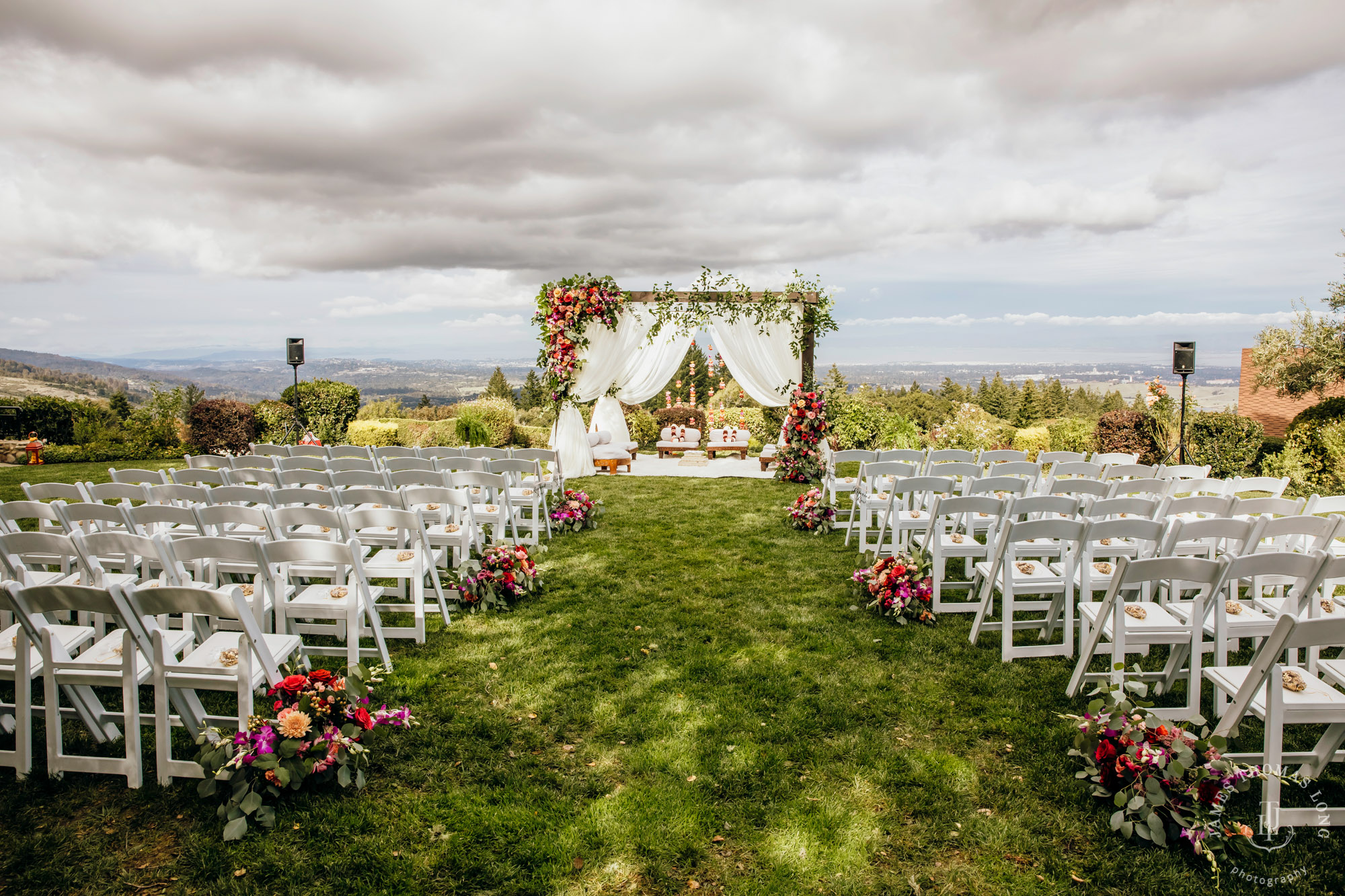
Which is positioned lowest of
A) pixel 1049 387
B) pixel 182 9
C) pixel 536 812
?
pixel 536 812

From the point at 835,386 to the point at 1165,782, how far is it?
28.4 ft

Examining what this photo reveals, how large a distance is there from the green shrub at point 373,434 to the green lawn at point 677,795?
9679mm

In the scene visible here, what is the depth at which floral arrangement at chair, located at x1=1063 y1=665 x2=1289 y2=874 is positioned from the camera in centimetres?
215

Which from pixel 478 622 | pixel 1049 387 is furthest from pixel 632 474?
pixel 1049 387

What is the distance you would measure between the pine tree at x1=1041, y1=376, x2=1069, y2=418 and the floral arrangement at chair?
20616 millimetres

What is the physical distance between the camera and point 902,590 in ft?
14.3

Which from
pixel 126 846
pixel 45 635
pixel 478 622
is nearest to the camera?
pixel 126 846

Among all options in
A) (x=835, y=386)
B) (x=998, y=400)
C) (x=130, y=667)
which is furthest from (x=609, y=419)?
(x=998, y=400)

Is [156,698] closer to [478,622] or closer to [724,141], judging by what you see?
[478,622]

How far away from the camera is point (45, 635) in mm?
2387

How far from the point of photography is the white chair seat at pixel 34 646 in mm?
2652

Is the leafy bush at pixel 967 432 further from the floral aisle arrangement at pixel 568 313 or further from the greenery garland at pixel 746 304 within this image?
the floral aisle arrangement at pixel 568 313

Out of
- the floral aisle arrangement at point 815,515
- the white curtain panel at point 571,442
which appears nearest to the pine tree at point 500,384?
the white curtain panel at point 571,442

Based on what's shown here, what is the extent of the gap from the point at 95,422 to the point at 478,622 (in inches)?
555
